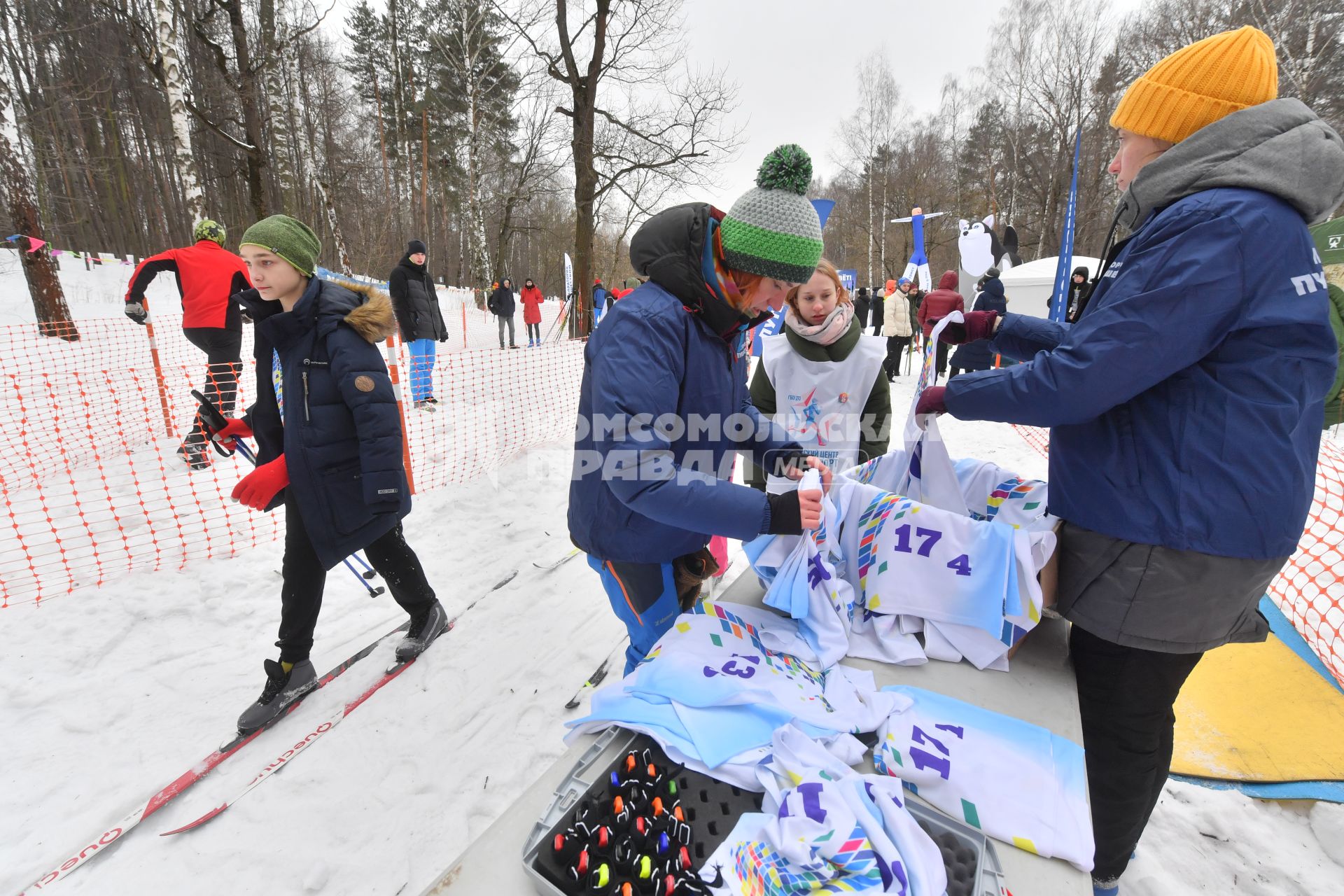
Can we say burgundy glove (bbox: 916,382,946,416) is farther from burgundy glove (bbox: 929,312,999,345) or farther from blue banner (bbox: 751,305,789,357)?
blue banner (bbox: 751,305,789,357)

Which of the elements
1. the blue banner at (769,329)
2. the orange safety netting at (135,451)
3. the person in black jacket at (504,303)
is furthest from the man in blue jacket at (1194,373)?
the person in black jacket at (504,303)

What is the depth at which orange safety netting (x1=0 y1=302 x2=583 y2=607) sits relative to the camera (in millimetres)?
3871

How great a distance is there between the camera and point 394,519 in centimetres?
284

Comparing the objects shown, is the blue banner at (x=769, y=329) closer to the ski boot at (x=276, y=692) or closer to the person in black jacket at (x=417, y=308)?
the person in black jacket at (x=417, y=308)

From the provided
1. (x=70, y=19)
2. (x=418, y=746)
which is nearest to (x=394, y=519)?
(x=418, y=746)

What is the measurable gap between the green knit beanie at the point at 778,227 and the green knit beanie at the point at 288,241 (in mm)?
1846

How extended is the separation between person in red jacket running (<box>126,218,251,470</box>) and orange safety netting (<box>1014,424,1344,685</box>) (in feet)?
22.0

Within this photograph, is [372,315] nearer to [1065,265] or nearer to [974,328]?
[974,328]

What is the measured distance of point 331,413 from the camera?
8.32 feet

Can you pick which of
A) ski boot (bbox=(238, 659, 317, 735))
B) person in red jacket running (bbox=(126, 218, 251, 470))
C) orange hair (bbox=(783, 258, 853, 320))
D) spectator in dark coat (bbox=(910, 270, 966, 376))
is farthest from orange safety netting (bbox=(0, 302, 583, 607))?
spectator in dark coat (bbox=(910, 270, 966, 376))

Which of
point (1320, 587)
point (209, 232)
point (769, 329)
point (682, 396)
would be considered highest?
point (209, 232)

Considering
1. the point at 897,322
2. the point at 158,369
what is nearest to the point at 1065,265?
the point at 897,322

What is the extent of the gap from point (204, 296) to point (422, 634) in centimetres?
432

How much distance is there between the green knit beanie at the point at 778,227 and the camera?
5.16 feet
